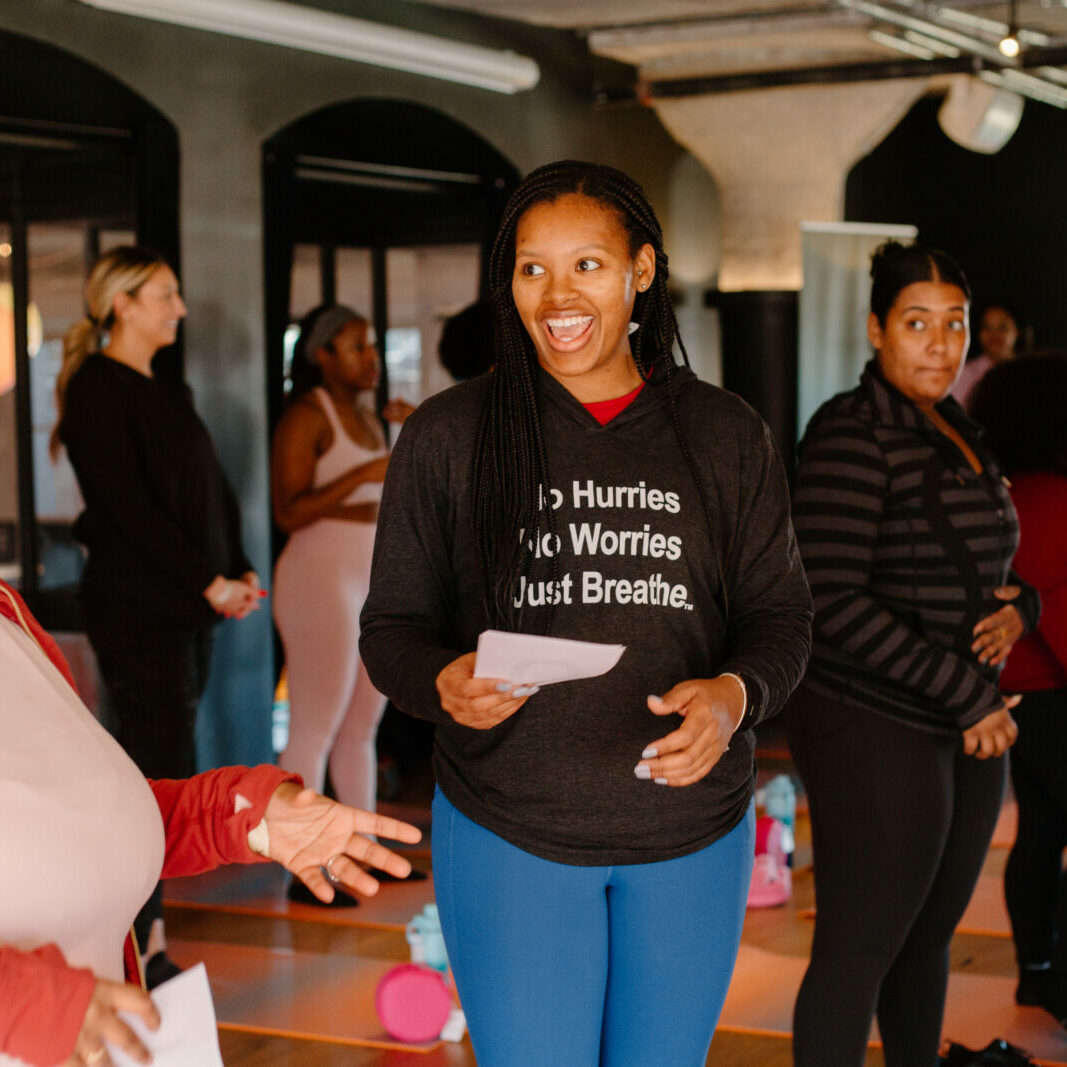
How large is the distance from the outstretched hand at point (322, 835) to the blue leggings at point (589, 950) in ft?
1.44

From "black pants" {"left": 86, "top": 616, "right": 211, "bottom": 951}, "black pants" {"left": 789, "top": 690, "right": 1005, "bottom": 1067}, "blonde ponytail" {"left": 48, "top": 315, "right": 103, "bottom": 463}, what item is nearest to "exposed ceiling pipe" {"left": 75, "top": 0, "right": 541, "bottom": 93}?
"blonde ponytail" {"left": 48, "top": 315, "right": 103, "bottom": 463}

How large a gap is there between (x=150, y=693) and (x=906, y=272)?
205 cm

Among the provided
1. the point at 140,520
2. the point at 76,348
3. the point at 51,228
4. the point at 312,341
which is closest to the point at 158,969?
the point at 140,520

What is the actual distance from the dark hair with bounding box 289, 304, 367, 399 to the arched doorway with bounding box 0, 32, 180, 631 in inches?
15.7

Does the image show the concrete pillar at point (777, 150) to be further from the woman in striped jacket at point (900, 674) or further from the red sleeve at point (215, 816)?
the red sleeve at point (215, 816)

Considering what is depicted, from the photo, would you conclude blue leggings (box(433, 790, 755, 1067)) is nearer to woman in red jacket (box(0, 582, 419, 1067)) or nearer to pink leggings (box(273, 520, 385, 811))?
woman in red jacket (box(0, 582, 419, 1067))

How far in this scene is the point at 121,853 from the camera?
1313 millimetres

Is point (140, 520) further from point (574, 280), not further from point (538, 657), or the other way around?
point (538, 657)

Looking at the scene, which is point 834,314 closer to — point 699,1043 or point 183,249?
point 183,249

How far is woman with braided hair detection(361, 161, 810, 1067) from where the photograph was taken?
1.83 meters

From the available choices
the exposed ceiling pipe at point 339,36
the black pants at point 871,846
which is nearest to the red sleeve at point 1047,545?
the black pants at point 871,846

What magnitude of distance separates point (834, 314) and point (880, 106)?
38.5 inches

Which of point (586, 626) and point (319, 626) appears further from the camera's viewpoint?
point (319, 626)

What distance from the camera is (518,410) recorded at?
6.34 ft
